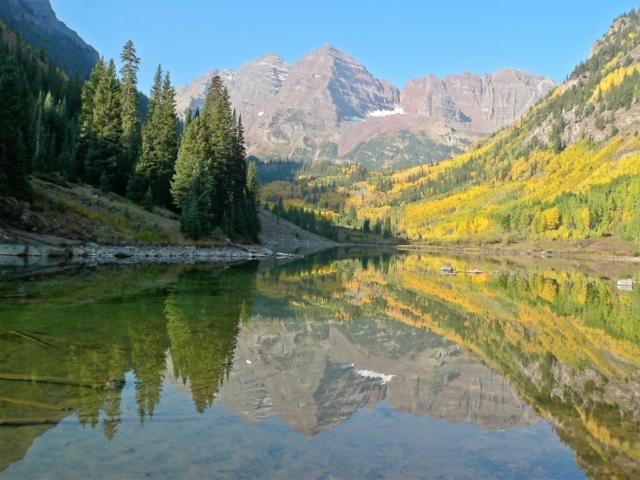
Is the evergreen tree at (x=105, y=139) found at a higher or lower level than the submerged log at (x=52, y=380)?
higher

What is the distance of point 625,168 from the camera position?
162 metres

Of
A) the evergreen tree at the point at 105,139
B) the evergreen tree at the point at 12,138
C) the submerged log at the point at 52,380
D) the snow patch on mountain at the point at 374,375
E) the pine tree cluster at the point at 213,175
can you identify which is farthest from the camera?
the evergreen tree at the point at 105,139

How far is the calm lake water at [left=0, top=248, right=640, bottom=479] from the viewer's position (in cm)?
870

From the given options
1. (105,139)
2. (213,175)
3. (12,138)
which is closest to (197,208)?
(213,175)

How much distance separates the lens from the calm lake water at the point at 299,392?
28.5ft

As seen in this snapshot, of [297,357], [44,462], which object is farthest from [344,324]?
[44,462]

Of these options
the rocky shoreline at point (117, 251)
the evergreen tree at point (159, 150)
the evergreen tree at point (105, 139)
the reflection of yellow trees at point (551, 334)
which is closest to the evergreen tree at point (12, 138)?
the rocky shoreline at point (117, 251)

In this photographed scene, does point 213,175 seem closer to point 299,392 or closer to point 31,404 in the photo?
point 299,392

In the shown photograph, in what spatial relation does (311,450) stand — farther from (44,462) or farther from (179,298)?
(179,298)

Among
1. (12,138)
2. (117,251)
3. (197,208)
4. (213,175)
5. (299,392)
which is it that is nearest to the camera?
(299,392)

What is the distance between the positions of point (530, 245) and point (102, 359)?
15665 cm

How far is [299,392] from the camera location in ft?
42.3

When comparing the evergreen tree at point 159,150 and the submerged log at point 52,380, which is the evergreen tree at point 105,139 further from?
the submerged log at point 52,380

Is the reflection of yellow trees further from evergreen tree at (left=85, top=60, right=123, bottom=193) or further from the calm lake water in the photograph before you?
evergreen tree at (left=85, top=60, right=123, bottom=193)
